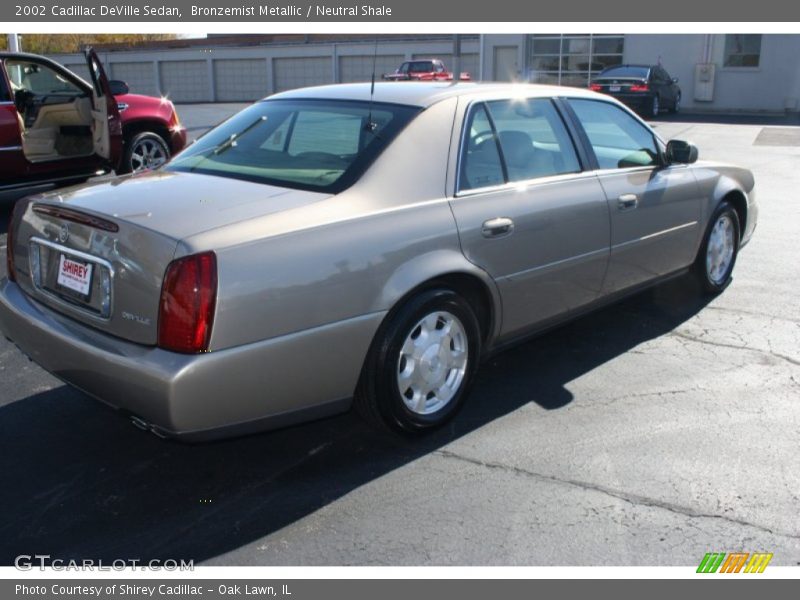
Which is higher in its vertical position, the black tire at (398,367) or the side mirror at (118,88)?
the side mirror at (118,88)

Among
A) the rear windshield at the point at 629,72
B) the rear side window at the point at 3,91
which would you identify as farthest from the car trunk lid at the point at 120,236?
the rear windshield at the point at 629,72

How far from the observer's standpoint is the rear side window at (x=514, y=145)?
4.04m

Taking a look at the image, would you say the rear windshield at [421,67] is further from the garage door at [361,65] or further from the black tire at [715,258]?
the black tire at [715,258]

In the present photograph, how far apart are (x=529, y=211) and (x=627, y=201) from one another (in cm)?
95

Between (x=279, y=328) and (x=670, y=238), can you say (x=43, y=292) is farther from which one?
(x=670, y=238)

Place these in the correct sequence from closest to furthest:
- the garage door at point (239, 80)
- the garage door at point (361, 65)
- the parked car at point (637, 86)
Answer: the parked car at point (637, 86)
the garage door at point (361, 65)
the garage door at point (239, 80)

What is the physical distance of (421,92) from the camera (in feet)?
13.7

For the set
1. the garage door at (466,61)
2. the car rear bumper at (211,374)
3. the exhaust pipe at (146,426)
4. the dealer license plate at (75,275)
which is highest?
the garage door at (466,61)

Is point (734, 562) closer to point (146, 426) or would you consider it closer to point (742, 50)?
point (146, 426)

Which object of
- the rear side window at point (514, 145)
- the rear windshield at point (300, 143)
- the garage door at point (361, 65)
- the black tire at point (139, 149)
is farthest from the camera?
the garage door at point (361, 65)

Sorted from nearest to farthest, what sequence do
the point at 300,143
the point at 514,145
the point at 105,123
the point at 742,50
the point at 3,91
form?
1. the point at 300,143
2. the point at 514,145
3. the point at 3,91
4. the point at 105,123
5. the point at 742,50

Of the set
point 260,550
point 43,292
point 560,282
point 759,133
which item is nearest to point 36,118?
point 43,292

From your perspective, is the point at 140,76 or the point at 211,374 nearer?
the point at 211,374

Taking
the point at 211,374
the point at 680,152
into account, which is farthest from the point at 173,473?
the point at 680,152
